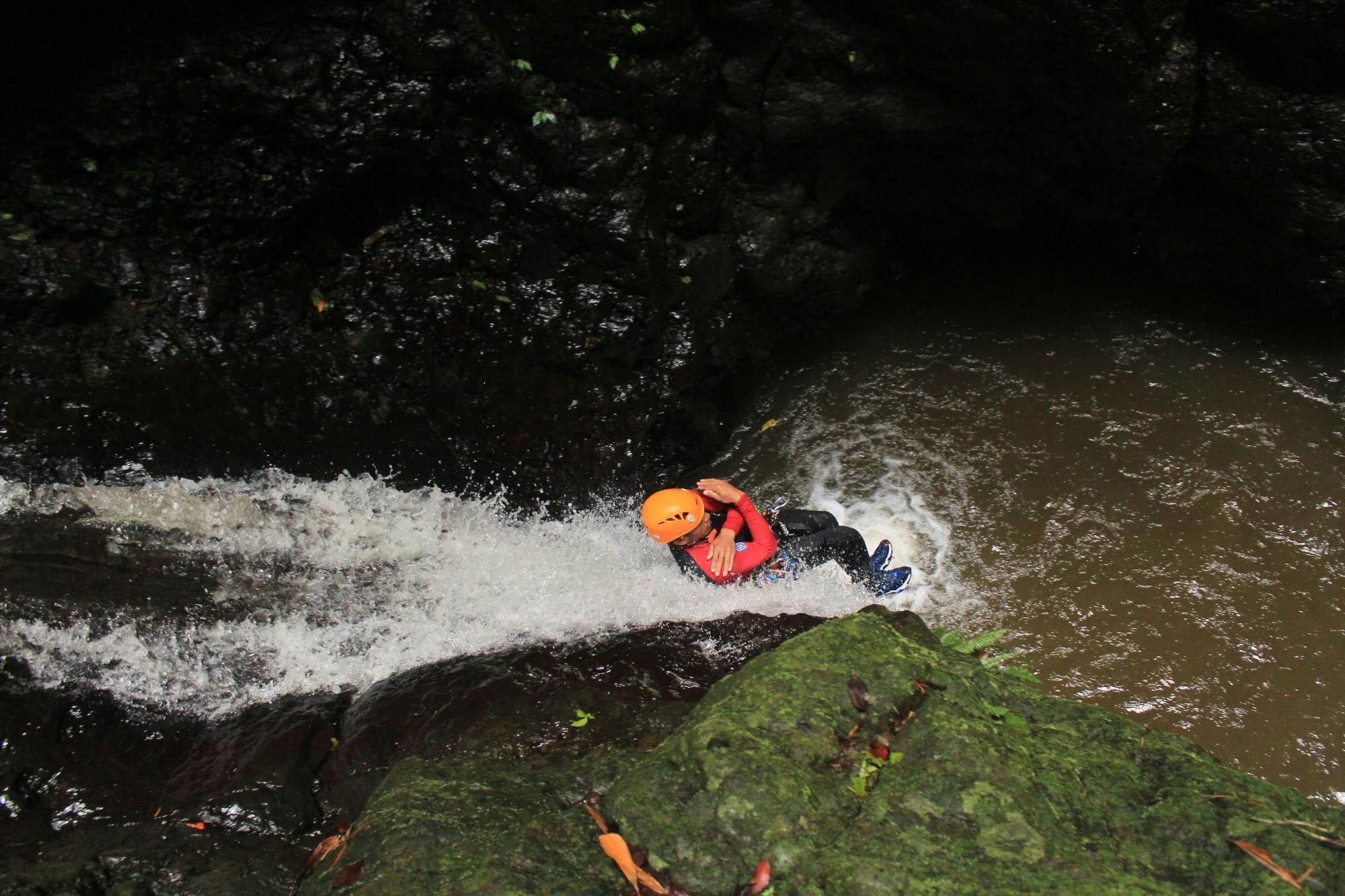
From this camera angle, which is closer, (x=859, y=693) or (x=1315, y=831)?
(x=1315, y=831)

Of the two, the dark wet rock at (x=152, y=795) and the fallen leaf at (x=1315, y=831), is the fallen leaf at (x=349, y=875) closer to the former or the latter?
the dark wet rock at (x=152, y=795)

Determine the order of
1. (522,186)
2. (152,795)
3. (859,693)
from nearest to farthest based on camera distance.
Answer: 1. (859,693)
2. (152,795)
3. (522,186)

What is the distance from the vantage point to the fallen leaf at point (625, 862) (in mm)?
2405

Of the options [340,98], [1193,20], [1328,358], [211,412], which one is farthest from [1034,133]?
[211,412]

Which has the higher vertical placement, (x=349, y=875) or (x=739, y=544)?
(x=349, y=875)

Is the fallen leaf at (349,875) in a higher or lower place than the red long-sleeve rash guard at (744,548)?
higher

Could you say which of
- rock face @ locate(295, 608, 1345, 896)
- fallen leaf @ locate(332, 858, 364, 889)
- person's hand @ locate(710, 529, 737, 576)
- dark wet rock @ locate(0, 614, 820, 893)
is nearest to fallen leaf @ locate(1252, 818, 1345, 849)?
rock face @ locate(295, 608, 1345, 896)

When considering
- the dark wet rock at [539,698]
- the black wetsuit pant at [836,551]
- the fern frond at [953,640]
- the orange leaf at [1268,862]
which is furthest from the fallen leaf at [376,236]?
the orange leaf at [1268,862]

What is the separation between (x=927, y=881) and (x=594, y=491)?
460 cm

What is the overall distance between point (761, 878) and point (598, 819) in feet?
2.12

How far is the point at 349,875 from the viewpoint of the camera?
8.68ft

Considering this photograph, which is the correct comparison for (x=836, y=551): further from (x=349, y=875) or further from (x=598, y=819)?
(x=349, y=875)

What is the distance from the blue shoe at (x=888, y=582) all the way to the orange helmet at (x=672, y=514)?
144cm

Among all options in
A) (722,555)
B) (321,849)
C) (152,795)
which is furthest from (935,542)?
(152,795)
